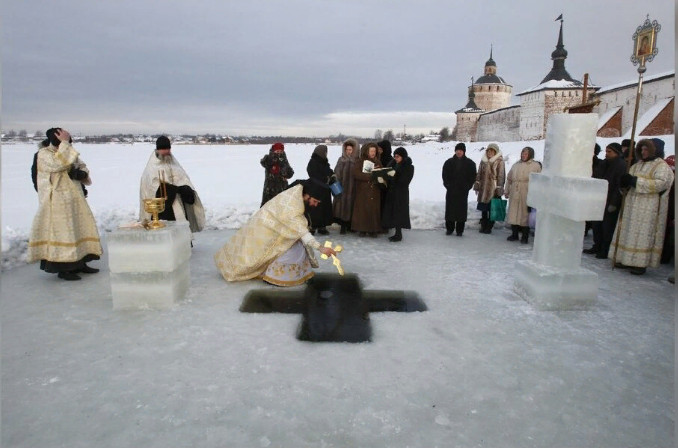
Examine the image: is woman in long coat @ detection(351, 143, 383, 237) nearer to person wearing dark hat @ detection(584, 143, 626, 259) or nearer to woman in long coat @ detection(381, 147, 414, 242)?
woman in long coat @ detection(381, 147, 414, 242)

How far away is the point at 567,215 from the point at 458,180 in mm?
3455

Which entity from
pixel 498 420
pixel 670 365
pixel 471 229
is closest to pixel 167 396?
pixel 498 420

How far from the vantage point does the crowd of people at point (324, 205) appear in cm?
506

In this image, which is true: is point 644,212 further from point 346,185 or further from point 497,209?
point 346,185

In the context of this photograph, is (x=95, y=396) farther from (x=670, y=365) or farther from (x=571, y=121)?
(x=571, y=121)

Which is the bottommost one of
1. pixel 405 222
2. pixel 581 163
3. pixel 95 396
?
pixel 95 396

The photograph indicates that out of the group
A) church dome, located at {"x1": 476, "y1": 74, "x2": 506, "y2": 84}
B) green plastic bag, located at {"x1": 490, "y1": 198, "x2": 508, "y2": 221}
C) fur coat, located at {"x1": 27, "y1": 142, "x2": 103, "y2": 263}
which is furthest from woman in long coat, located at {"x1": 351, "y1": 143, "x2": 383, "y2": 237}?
church dome, located at {"x1": 476, "y1": 74, "x2": 506, "y2": 84}

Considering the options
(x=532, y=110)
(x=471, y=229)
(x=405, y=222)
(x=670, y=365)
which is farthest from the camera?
(x=532, y=110)

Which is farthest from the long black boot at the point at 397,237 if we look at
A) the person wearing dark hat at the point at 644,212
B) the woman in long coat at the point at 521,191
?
the person wearing dark hat at the point at 644,212

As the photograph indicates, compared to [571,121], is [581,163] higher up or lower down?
lower down

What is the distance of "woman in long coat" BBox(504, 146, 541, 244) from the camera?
744 cm

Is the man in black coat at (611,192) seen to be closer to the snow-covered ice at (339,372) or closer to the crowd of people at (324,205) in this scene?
the crowd of people at (324,205)

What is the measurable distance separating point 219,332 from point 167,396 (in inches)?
38.9

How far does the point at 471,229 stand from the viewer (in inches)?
345
